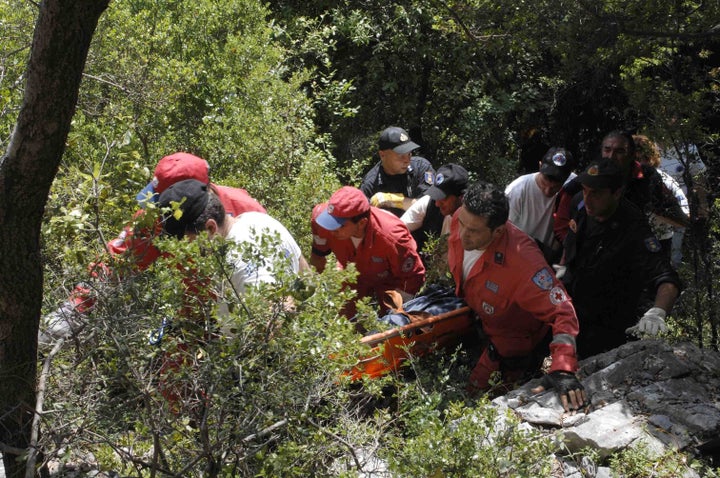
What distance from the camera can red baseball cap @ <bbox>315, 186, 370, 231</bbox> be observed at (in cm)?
463

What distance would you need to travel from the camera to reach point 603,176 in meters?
4.61

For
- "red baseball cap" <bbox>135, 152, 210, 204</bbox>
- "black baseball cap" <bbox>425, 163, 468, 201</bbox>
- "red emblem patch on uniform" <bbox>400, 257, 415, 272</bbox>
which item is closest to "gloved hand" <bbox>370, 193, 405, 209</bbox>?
"black baseball cap" <bbox>425, 163, 468, 201</bbox>

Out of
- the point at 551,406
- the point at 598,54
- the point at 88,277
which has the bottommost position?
the point at 551,406

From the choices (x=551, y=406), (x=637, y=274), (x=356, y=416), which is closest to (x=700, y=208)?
(x=637, y=274)

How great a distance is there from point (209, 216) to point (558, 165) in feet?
8.48

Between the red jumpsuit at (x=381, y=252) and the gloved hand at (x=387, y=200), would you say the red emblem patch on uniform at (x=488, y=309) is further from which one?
the gloved hand at (x=387, y=200)

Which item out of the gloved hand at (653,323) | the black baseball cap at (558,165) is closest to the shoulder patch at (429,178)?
the black baseball cap at (558,165)

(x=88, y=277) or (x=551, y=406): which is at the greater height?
(x=88, y=277)

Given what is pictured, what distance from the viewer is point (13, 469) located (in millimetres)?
3047

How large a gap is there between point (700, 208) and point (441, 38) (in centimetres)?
497

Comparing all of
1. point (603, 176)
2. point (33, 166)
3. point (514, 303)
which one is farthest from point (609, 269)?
point (33, 166)

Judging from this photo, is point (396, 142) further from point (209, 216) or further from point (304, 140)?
point (209, 216)

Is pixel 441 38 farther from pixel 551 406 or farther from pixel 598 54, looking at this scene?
pixel 551 406

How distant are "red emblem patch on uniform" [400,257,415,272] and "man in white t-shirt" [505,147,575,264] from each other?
914 millimetres
